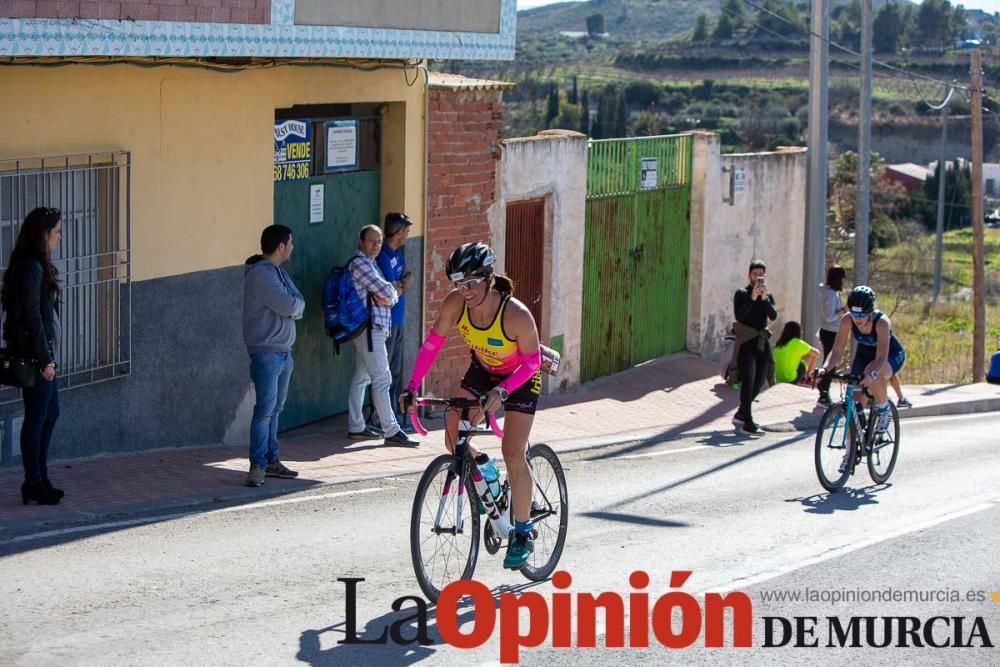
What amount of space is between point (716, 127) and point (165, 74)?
198 ft

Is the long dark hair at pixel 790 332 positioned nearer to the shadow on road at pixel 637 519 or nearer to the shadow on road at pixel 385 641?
the shadow on road at pixel 637 519

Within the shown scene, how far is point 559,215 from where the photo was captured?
16812 mm

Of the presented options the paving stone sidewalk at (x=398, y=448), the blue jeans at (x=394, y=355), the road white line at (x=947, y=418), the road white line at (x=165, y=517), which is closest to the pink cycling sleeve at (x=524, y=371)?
the road white line at (x=165, y=517)

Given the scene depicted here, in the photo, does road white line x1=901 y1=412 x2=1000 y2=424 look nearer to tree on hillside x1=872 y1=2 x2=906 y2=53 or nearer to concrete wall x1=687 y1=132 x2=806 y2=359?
concrete wall x1=687 y1=132 x2=806 y2=359

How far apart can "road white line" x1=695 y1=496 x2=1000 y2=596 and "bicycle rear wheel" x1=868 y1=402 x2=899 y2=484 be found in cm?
89

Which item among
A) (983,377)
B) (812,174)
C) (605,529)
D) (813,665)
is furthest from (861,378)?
(983,377)

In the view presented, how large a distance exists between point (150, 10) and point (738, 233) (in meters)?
12.1

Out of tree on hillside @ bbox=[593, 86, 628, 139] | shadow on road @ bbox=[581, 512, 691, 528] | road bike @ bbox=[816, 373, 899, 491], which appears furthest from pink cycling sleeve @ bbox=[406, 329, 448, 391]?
tree on hillside @ bbox=[593, 86, 628, 139]

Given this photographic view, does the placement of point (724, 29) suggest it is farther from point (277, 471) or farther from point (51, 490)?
point (51, 490)

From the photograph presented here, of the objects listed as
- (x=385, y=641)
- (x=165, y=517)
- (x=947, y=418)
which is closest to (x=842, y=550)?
(x=385, y=641)

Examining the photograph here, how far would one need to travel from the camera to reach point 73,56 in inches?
396

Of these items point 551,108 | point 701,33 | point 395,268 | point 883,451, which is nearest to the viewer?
point 883,451

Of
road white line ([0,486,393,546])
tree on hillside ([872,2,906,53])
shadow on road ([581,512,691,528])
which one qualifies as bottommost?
shadow on road ([581,512,691,528])

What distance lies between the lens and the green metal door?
1316 cm
